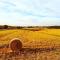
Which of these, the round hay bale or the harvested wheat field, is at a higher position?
the round hay bale

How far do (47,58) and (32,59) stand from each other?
2.57 ft

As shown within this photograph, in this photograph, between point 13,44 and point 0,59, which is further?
point 13,44

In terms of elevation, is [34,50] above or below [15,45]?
below

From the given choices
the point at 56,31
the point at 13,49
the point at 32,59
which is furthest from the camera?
the point at 56,31

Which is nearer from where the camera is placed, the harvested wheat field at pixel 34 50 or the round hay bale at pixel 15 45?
the harvested wheat field at pixel 34 50

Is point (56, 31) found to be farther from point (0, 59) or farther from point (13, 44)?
point (0, 59)

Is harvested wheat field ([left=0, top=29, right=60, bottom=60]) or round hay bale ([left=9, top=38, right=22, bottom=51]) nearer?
harvested wheat field ([left=0, top=29, right=60, bottom=60])

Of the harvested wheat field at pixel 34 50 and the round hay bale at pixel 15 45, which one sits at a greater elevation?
the round hay bale at pixel 15 45

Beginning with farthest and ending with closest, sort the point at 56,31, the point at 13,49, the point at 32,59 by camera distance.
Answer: the point at 56,31, the point at 13,49, the point at 32,59

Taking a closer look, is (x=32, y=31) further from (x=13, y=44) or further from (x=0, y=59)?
(x=0, y=59)

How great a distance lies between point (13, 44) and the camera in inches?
522

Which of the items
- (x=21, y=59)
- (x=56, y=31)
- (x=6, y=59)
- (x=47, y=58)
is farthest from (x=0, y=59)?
(x=56, y=31)

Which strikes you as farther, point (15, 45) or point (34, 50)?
point (15, 45)

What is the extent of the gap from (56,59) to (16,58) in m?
1.97
